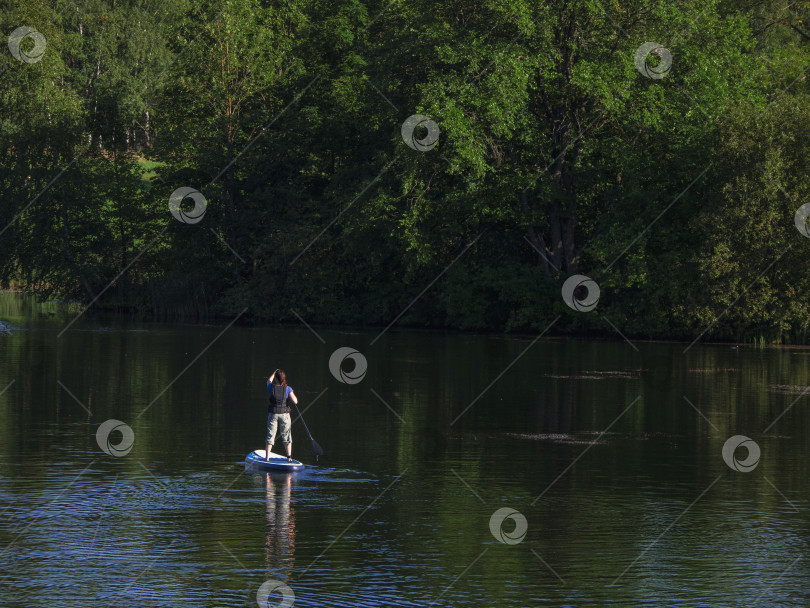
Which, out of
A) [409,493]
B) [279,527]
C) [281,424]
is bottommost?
[279,527]

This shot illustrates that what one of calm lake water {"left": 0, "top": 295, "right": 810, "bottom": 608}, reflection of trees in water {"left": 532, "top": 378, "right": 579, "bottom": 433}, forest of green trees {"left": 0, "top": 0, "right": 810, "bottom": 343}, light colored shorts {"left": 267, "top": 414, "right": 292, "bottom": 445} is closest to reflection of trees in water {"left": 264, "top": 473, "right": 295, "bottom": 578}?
calm lake water {"left": 0, "top": 295, "right": 810, "bottom": 608}

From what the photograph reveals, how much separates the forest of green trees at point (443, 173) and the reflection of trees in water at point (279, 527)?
39708 millimetres

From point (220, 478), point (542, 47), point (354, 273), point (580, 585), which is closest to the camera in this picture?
point (580, 585)

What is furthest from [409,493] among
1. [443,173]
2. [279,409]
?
[443,173]

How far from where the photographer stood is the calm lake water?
Result: 12.7 meters

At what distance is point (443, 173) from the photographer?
6266 cm

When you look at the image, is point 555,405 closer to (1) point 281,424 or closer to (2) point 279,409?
(1) point 281,424

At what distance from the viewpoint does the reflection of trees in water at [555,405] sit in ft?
85.3

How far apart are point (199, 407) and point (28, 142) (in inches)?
2277

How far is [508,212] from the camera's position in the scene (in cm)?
6159

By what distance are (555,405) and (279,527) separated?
51.5 feet

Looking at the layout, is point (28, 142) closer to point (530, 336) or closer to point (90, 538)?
point (530, 336)

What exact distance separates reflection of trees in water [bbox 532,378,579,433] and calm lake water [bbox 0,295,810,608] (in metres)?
0.15

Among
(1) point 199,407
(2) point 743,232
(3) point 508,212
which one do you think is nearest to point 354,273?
(3) point 508,212
